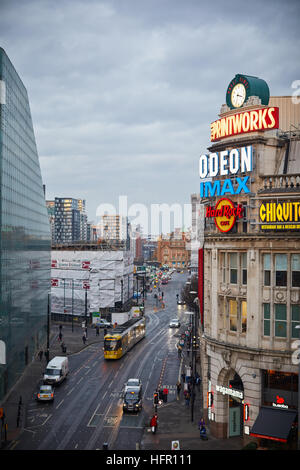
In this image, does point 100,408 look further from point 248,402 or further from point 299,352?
point 299,352

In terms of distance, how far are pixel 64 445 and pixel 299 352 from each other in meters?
18.5

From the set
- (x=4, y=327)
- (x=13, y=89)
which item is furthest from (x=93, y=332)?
(x=13, y=89)

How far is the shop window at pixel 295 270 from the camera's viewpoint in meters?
36.8

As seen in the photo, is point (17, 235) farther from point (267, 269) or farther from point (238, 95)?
point (267, 269)

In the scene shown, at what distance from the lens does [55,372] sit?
5669 centimetres

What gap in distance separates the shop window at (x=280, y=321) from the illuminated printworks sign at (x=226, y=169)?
908cm

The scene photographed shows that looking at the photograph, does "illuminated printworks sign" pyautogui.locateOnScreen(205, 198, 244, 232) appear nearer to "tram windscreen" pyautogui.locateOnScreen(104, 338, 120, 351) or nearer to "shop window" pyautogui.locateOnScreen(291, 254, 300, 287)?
"shop window" pyautogui.locateOnScreen(291, 254, 300, 287)

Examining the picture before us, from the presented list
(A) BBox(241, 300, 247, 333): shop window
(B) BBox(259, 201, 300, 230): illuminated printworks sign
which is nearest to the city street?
(A) BBox(241, 300, 247, 333): shop window

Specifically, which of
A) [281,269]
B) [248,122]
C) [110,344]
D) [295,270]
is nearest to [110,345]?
[110,344]

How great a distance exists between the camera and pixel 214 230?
141 feet

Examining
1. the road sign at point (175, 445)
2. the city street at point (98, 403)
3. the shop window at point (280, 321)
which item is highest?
the shop window at point (280, 321)

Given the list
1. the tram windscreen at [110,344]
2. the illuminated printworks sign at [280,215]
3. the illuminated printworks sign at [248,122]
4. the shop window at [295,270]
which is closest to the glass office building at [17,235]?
the tram windscreen at [110,344]

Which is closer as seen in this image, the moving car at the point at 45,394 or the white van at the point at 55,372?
the moving car at the point at 45,394

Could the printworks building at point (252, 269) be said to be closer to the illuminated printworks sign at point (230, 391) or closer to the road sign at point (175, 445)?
the illuminated printworks sign at point (230, 391)
